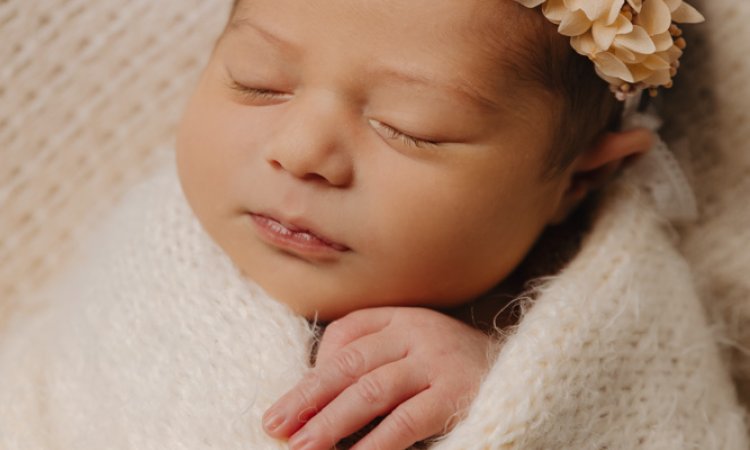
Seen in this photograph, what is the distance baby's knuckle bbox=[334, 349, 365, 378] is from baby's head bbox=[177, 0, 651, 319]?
10cm

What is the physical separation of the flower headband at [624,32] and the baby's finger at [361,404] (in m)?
0.46

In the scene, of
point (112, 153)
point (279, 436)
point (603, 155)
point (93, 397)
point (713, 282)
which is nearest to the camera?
point (279, 436)

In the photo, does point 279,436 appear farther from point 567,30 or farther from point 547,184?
point 567,30

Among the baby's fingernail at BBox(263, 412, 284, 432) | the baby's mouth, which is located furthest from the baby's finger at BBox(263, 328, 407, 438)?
the baby's mouth

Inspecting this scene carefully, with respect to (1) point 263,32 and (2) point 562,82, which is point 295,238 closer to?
(1) point 263,32

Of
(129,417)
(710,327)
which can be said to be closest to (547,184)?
(710,327)

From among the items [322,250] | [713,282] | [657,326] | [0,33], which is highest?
[0,33]

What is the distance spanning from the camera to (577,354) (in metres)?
1.21

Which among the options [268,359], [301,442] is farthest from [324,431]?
[268,359]

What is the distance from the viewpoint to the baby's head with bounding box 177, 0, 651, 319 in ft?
3.88

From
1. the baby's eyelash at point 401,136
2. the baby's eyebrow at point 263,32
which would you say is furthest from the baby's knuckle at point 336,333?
the baby's eyebrow at point 263,32

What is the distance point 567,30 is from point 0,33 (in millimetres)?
995

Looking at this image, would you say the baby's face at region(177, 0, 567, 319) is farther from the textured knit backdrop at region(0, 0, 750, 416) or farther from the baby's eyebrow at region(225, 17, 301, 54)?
the textured knit backdrop at region(0, 0, 750, 416)

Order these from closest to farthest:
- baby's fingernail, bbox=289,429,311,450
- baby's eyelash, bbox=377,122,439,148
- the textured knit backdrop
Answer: baby's fingernail, bbox=289,429,311,450, baby's eyelash, bbox=377,122,439,148, the textured knit backdrop
